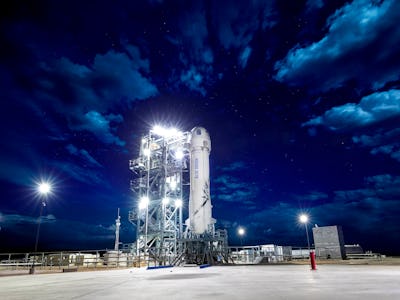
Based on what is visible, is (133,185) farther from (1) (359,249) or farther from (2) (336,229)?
(1) (359,249)

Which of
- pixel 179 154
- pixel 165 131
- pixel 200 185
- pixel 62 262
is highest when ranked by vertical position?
pixel 165 131

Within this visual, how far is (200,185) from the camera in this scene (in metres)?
30.9

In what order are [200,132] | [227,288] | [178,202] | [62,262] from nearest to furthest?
[227,288] → [62,262] → [200,132] → [178,202]

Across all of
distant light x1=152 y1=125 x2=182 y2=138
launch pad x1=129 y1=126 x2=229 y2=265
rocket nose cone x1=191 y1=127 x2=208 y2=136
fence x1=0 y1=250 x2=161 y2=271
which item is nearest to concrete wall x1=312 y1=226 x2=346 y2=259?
launch pad x1=129 y1=126 x2=229 y2=265

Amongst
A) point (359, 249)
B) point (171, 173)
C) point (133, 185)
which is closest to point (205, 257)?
point (171, 173)

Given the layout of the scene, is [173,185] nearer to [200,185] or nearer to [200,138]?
[200,185]

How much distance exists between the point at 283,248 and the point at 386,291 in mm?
35079

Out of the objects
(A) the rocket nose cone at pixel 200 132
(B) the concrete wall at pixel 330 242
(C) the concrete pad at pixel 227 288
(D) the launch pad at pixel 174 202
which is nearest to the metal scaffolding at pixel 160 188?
(D) the launch pad at pixel 174 202

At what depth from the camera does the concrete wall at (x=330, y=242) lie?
29094mm

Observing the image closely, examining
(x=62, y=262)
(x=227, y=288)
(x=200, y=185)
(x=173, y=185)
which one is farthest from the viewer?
(x=173, y=185)

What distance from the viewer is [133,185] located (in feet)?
149

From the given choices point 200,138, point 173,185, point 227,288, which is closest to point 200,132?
point 200,138

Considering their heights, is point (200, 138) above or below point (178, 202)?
above

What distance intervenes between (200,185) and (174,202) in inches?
501
